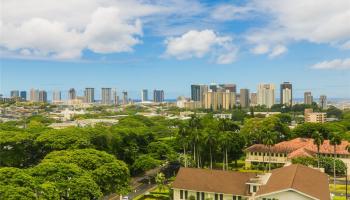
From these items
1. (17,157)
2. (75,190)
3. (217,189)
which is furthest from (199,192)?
(17,157)

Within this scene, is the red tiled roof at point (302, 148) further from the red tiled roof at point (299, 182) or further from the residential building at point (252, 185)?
the red tiled roof at point (299, 182)

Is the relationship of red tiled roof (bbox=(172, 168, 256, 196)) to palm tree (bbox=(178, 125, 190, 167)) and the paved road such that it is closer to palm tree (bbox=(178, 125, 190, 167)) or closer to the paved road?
the paved road

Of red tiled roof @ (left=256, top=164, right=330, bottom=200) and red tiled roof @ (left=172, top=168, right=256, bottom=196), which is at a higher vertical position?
red tiled roof @ (left=256, top=164, right=330, bottom=200)

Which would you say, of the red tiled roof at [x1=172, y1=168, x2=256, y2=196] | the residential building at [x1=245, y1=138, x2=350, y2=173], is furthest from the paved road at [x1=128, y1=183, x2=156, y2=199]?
the residential building at [x1=245, y1=138, x2=350, y2=173]

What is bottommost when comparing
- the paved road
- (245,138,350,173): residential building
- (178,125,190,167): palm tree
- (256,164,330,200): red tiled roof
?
the paved road

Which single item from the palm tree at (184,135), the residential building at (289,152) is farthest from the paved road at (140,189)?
the residential building at (289,152)

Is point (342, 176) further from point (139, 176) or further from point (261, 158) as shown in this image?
point (139, 176)
